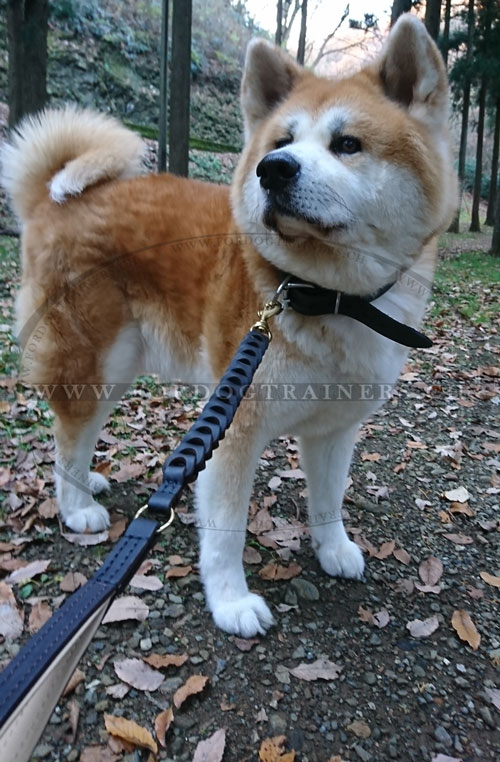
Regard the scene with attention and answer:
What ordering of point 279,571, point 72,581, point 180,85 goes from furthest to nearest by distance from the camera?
point 180,85, point 279,571, point 72,581

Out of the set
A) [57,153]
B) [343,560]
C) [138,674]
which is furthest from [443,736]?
[57,153]

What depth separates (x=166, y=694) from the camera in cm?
182

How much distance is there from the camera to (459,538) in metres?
2.72

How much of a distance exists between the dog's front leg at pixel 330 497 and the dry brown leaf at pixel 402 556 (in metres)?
0.23

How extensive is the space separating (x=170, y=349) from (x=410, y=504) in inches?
63.8

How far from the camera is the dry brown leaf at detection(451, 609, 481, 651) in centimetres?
208

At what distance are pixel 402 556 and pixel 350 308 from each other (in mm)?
1363

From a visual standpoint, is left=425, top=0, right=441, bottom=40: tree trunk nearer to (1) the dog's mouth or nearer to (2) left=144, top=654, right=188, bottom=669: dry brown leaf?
(1) the dog's mouth

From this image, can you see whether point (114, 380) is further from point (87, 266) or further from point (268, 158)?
point (268, 158)

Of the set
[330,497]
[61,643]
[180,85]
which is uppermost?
[180,85]

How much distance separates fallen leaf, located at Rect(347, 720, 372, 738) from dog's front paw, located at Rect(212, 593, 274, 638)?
1.55ft

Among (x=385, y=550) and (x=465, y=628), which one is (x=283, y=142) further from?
(x=465, y=628)

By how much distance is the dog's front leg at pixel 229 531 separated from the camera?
2047mm

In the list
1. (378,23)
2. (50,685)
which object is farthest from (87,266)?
(378,23)
